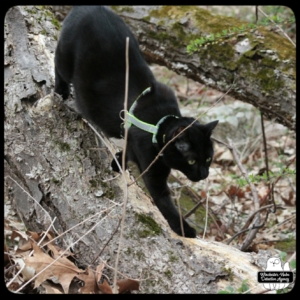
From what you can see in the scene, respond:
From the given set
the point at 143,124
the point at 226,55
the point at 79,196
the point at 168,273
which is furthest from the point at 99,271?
the point at 226,55

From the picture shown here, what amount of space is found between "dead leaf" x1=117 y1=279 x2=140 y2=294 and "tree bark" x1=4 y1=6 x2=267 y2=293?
0.07m

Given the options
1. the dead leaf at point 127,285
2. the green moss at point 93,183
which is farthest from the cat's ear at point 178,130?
the dead leaf at point 127,285

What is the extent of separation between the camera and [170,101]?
322cm

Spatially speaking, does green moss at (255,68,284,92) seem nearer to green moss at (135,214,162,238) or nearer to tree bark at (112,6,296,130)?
tree bark at (112,6,296,130)

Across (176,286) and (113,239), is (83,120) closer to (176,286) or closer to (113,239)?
(113,239)

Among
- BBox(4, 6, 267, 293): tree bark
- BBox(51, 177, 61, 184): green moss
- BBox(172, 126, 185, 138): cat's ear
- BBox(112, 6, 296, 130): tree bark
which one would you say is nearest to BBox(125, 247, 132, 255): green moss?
BBox(4, 6, 267, 293): tree bark


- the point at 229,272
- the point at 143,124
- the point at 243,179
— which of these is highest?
the point at 143,124

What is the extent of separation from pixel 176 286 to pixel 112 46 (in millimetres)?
1746

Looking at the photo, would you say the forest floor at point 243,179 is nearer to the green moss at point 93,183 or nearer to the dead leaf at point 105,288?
the green moss at point 93,183

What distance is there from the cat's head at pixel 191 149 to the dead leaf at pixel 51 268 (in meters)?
1.09

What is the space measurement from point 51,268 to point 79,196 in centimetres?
55

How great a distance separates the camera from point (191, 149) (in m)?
2.99

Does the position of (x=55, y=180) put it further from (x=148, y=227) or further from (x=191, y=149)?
(x=191, y=149)

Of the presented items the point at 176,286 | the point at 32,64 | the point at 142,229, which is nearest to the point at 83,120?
the point at 32,64
